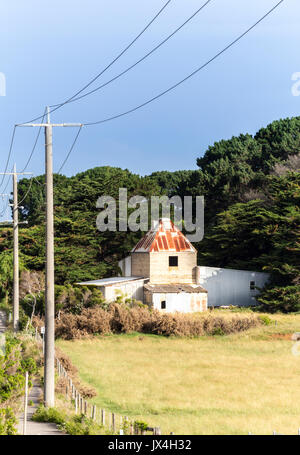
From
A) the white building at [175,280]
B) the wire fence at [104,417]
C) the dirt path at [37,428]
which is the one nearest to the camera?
the wire fence at [104,417]

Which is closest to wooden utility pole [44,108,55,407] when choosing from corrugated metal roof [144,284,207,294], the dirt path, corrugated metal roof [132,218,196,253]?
the dirt path

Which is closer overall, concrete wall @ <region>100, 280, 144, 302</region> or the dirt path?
the dirt path

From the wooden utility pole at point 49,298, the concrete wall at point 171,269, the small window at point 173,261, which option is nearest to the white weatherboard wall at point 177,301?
the concrete wall at point 171,269

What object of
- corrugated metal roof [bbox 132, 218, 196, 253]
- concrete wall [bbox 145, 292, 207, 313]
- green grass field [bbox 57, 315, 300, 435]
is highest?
corrugated metal roof [bbox 132, 218, 196, 253]

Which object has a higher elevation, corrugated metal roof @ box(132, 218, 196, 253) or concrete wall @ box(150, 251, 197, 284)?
corrugated metal roof @ box(132, 218, 196, 253)

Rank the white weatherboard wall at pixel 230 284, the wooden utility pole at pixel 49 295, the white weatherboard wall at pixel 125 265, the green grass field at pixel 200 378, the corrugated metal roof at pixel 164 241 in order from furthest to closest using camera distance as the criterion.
Result: the white weatherboard wall at pixel 125 265 → the white weatherboard wall at pixel 230 284 → the corrugated metal roof at pixel 164 241 → the green grass field at pixel 200 378 → the wooden utility pole at pixel 49 295

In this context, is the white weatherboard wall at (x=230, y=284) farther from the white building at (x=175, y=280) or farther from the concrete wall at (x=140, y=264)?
the concrete wall at (x=140, y=264)

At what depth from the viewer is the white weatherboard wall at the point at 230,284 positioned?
46062 mm

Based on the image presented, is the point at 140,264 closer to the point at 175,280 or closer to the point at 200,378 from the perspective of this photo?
the point at 175,280

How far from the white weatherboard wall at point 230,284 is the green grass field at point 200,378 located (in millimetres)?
7492

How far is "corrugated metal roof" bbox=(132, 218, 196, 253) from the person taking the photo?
45.4 meters

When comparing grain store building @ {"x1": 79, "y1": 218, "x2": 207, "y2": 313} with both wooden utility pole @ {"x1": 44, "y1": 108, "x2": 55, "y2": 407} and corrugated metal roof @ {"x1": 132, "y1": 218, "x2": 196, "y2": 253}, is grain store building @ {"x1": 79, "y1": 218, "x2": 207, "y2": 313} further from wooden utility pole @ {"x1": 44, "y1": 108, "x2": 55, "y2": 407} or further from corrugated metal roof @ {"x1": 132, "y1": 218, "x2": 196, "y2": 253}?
wooden utility pole @ {"x1": 44, "y1": 108, "x2": 55, "y2": 407}

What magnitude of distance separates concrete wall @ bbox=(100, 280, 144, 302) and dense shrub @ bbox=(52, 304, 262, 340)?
7.62 ft

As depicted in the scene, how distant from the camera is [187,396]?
75.2 feet
